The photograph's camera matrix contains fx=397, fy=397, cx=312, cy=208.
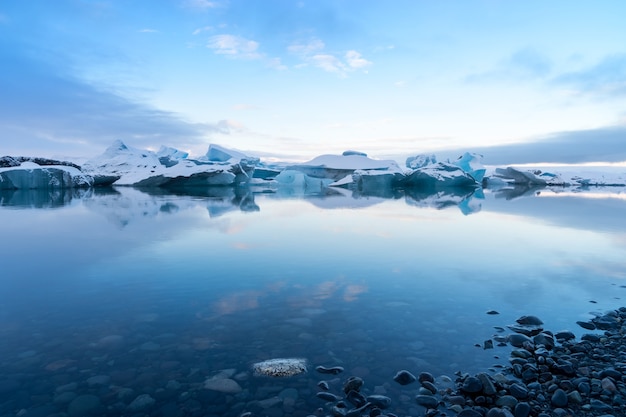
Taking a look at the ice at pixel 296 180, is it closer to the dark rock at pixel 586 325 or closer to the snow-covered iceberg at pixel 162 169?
the snow-covered iceberg at pixel 162 169

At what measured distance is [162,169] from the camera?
30516 mm

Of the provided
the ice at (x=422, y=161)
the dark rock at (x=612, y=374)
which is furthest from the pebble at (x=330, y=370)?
the ice at (x=422, y=161)

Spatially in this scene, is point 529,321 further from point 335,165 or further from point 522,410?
point 335,165

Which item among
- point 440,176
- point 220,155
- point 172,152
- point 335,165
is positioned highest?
point 172,152

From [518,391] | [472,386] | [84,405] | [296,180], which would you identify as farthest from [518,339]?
[296,180]

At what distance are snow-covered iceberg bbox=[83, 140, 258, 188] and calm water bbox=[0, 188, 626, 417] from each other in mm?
23162

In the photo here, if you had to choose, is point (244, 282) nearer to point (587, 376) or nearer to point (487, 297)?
point (487, 297)

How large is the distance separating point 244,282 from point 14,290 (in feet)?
7.48

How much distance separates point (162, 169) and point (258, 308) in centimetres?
2941

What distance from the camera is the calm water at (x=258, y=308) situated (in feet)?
7.57

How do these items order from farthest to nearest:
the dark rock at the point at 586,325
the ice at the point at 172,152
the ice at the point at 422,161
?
1. the ice at the point at 172,152
2. the ice at the point at 422,161
3. the dark rock at the point at 586,325

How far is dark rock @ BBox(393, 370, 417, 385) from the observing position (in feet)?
7.77

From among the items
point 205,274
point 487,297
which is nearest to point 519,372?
point 487,297

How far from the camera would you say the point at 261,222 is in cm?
980
